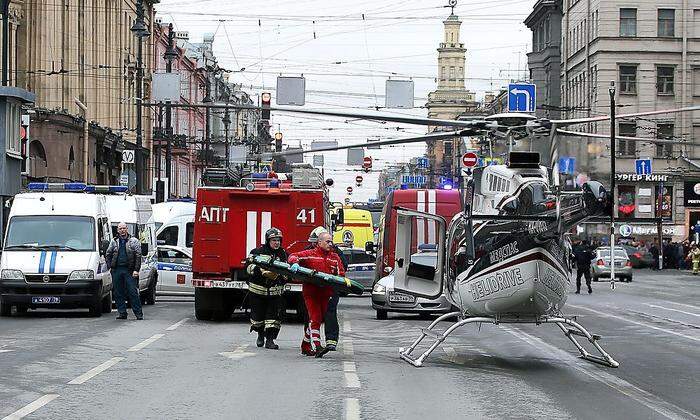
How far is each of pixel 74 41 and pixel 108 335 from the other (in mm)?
37208

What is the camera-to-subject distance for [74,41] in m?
57.6

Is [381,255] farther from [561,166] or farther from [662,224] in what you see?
[662,224]

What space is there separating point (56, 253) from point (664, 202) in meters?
57.4

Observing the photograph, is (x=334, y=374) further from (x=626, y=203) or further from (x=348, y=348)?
(x=626, y=203)

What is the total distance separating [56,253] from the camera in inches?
1081

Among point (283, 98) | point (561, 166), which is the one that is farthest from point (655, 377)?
point (283, 98)

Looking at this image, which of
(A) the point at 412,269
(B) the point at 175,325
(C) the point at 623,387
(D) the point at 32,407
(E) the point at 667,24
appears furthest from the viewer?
(E) the point at 667,24

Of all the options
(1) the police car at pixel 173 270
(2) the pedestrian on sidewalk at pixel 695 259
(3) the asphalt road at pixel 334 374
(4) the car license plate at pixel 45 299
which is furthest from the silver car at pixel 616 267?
(4) the car license plate at pixel 45 299

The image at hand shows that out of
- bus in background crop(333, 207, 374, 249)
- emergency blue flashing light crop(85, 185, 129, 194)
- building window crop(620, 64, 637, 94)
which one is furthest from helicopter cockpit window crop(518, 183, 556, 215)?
building window crop(620, 64, 637, 94)

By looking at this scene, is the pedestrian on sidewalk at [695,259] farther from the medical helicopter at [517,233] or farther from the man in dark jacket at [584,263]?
the medical helicopter at [517,233]

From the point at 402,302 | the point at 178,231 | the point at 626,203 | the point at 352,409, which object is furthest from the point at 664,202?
the point at 352,409

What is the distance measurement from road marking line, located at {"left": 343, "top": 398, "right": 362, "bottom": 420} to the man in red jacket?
5.04m

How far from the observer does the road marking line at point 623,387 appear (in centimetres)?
1339

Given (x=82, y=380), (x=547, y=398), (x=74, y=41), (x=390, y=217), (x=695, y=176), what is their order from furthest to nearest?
(x=695, y=176), (x=74, y=41), (x=390, y=217), (x=82, y=380), (x=547, y=398)
